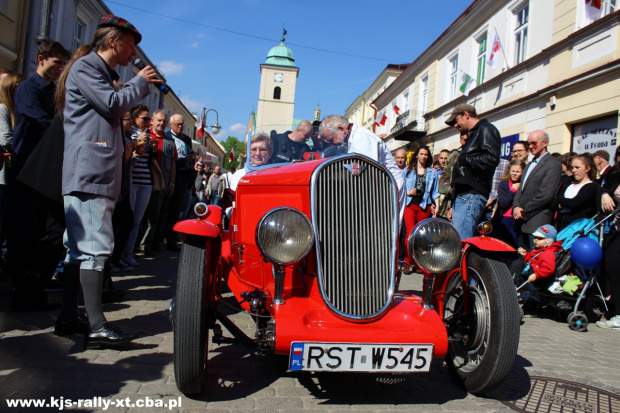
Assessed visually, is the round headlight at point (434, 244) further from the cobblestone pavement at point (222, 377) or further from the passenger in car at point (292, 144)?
the passenger in car at point (292, 144)

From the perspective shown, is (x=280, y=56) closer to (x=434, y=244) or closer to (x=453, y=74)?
(x=453, y=74)

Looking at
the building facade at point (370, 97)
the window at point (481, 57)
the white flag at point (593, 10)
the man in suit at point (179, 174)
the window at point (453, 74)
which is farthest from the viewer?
the building facade at point (370, 97)

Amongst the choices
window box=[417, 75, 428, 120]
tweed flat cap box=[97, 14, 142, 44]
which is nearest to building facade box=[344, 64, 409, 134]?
window box=[417, 75, 428, 120]

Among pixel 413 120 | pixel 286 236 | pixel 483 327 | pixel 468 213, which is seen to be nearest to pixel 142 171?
pixel 468 213

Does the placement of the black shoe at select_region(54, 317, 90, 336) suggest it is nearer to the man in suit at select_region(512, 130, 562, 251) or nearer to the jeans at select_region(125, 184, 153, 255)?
the jeans at select_region(125, 184, 153, 255)

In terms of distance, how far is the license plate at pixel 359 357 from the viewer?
2.21m

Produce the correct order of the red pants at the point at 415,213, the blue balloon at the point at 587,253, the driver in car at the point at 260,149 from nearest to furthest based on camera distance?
the driver in car at the point at 260,149
the blue balloon at the point at 587,253
the red pants at the point at 415,213

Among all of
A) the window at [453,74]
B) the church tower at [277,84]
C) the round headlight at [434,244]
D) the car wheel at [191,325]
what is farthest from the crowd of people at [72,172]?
the church tower at [277,84]

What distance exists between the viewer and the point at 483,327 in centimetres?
267

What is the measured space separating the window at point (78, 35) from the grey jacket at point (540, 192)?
1800 centimetres

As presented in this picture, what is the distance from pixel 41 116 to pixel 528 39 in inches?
486

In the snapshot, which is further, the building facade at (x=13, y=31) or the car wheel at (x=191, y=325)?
the building facade at (x=13, y=31)

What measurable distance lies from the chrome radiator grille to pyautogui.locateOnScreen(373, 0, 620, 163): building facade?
309 inches

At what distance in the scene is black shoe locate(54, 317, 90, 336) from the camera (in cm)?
306
